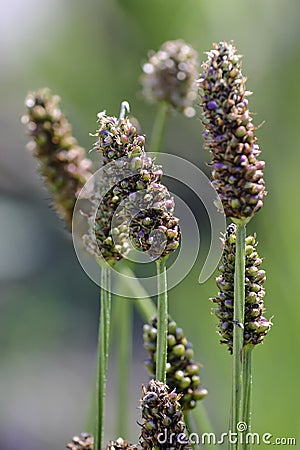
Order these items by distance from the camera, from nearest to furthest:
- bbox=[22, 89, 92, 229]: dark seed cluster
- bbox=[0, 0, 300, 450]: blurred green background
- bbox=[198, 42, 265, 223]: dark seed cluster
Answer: bbox=[198, 42, 265, 223]: dark seed cluster → bbox=[22, 89, 92, 229]: dark seed cluster → bbox=[0, 0, 300, 450]: blurred green background

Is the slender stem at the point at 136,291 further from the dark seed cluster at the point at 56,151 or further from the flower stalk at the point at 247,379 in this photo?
the flower stalk at the point at 247,379

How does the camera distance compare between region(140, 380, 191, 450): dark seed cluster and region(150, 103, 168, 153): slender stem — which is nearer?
region(140, 380, 191, 450): dark seed cluster

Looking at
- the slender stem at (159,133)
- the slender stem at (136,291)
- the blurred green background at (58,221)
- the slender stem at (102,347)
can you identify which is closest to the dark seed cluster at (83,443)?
the slender stem at (102,347)

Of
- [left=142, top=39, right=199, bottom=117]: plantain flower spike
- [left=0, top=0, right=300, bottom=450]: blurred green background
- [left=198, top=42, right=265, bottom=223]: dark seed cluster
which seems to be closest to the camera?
[left=198, top=42, right=265, bottom=223]: dark seed cluster

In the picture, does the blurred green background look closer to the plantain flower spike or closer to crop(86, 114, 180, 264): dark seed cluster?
the plantain flower spike

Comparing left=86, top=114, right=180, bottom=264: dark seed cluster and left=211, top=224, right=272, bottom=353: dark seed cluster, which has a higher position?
left=86, top=114, right=180, bottom=264: dark seed cluster

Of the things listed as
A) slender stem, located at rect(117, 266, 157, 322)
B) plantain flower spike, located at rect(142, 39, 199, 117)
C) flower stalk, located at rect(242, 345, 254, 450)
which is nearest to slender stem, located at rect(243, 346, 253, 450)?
flower stalk, located at rect(242, 345, 254, 450)
